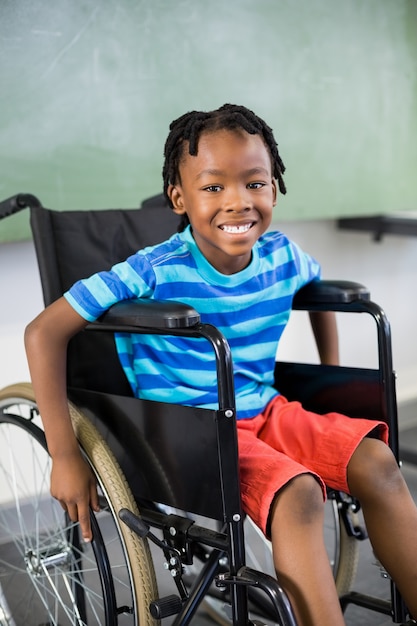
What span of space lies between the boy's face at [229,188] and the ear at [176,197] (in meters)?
0.05

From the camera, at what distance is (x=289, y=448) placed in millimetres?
1499

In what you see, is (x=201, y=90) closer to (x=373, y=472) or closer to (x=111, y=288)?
(x=111, y=288)

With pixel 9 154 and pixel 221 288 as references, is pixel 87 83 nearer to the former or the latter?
pixel 9 154

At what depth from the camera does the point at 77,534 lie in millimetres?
1635

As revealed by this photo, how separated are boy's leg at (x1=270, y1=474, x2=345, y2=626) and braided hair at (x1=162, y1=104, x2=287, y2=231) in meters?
0.54

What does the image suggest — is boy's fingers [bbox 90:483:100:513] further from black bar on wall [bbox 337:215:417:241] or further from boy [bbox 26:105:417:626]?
black bar on wall [bbox 337:215:417:241]

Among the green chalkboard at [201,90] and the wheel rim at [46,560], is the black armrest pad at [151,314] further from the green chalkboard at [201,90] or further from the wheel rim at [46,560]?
the green chalkboard at [201,90]

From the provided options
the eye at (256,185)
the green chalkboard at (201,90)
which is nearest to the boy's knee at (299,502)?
the eye at (256,185)

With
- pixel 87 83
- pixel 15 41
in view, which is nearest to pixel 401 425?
pixel 87 83

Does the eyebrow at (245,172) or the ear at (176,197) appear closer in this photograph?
the eyebrow at (245,172)

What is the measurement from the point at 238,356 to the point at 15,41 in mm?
969

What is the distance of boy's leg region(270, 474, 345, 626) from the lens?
3.99ft

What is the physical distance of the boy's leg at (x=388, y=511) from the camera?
1.36 meters

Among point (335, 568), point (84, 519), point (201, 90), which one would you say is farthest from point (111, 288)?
point (201, 90)
